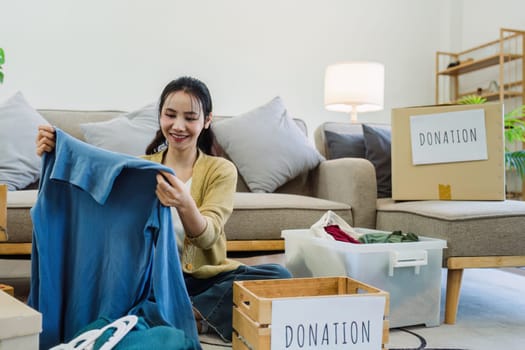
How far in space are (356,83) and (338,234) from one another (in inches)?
67.9

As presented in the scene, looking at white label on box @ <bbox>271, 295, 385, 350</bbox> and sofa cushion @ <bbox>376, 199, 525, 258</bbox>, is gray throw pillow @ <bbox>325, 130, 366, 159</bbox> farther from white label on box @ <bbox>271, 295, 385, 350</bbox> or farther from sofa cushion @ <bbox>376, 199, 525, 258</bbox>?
white label on box @ <bbox>271, 295, 385, 350</bbox>

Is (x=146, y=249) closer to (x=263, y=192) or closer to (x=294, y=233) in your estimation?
(x=294, y=233)

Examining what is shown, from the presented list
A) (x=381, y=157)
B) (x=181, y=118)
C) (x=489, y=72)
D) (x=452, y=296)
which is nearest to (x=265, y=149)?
(x=381, y=157)

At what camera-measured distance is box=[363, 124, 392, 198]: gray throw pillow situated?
7.21 ft

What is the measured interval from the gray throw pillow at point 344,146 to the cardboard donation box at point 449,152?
1.45 feet

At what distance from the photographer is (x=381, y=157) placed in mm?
2205

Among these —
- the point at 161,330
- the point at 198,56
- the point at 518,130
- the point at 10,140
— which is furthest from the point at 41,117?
the point at 518,130

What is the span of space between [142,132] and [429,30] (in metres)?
3.49

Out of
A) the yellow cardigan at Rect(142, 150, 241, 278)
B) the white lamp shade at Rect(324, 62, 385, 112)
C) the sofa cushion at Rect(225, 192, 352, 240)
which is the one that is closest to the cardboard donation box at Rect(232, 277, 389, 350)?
the yellow cardigan at Rect(142, 150, 241, 278)

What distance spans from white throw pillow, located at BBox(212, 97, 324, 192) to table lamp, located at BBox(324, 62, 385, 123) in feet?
3.06

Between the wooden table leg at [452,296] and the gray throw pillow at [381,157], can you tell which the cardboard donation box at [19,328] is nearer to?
the wooden table leg at [452,296]

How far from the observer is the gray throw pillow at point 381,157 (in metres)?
2.20

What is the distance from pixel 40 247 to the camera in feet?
3.13

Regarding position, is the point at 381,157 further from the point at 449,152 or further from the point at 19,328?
the point at 19,328
